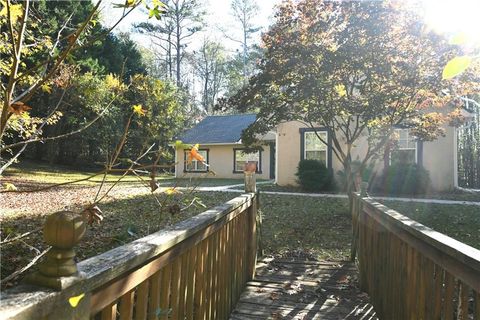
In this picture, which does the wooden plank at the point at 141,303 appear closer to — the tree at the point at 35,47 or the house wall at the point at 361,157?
the tree at the point at 35,47

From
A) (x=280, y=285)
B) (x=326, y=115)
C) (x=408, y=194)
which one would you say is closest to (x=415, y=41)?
(x=326, y=115)

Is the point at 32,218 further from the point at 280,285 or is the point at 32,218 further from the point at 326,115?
the point at 326,115

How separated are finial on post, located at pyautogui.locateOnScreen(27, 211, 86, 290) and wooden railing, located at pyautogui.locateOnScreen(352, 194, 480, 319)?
143cm

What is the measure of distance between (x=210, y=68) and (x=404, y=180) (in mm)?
29692

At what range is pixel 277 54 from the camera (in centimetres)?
880

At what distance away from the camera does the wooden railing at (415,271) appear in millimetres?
1660

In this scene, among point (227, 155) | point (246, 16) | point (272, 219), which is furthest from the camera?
point (246, 16)

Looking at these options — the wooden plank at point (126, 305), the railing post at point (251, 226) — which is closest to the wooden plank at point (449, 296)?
the wooden plank at point (126, 305)

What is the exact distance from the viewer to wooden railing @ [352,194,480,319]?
1.66m

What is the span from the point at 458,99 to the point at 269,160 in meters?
12.9

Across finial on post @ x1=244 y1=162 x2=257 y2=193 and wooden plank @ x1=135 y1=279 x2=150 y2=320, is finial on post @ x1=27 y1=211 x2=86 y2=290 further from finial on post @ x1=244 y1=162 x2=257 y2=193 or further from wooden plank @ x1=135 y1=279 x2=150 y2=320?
finial on post @ x1=244 y1=162 x2=257 y2=193

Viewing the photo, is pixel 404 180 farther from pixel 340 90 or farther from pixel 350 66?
pixel 350 66

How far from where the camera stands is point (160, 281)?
6.33 ft

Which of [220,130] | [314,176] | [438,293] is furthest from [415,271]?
[220,130]
